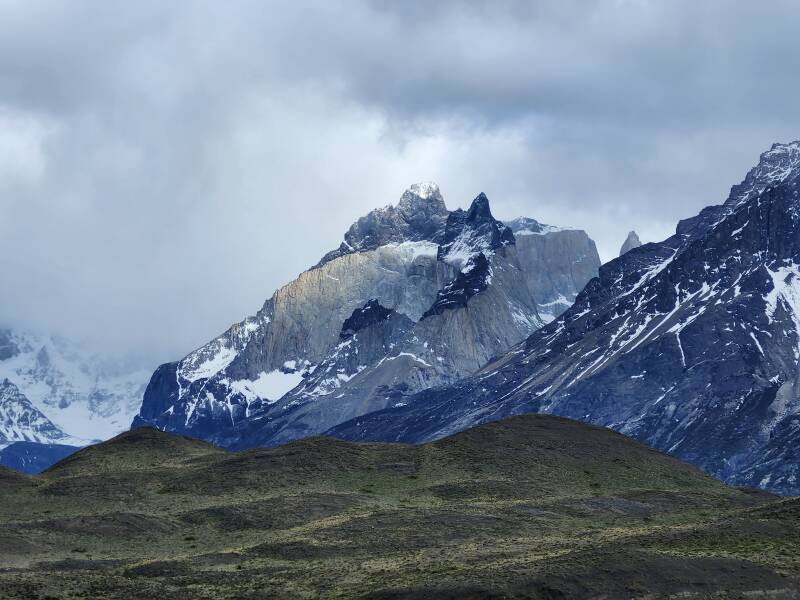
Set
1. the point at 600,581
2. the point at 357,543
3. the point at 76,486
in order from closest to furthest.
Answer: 1. the point at 600,581
2. the point at 357,543
3. the point at 76,486

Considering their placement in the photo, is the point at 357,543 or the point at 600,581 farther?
the point at 357,543

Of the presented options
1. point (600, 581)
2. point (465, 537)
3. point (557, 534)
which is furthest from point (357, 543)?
point (600, 581)

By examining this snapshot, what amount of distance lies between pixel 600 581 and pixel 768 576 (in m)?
13.0

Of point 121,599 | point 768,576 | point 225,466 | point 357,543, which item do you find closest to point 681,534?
point 768,576

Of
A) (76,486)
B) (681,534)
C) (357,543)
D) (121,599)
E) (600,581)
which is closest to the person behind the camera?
(600,581)

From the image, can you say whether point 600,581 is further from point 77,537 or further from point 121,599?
point 77,537

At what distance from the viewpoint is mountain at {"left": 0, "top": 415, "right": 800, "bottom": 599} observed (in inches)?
4414

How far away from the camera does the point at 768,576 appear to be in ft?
366

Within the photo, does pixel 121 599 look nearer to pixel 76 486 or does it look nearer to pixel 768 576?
pixel 768 576

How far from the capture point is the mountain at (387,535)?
368 ft

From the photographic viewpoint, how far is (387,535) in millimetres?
150125

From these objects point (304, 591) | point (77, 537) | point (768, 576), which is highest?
point (77, 537)

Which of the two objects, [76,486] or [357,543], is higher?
[76,486]

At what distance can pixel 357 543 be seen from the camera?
146125 millimetres
